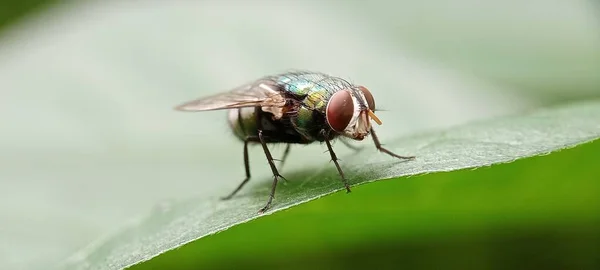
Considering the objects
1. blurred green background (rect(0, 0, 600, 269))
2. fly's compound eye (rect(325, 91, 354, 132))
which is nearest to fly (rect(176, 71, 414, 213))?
fly's compound eye (rect(325, 91, 354, 132))

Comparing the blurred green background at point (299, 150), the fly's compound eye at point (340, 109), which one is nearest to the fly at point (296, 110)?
the fly's compound eye at point (340, 109)

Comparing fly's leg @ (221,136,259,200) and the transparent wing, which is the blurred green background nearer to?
fly's leg @ (221,136,259,200)

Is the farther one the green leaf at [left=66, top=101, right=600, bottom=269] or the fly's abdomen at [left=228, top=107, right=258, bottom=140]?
the fly's abdomen at [left=228, top=107, right=258, bottom=140]

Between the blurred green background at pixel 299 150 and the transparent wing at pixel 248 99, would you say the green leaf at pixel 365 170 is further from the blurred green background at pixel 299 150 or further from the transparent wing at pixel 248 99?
the transparent wing at pixel 248 99

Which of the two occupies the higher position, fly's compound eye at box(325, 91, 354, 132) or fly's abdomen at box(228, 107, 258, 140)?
fly's compound eye at box(325, 91, 354, 132)

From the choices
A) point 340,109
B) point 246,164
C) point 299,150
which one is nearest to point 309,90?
point 340,109

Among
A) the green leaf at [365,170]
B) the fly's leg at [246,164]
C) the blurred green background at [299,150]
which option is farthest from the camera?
the fly's leg at [246,164]
